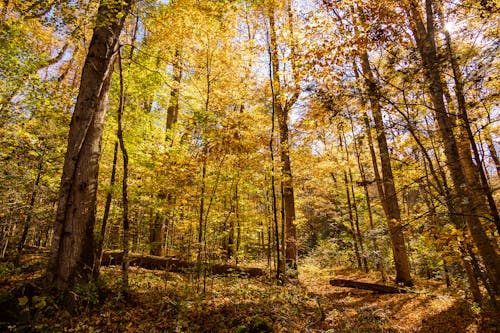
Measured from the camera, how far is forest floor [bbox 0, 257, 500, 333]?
476 centimetres

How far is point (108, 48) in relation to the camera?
6.42m

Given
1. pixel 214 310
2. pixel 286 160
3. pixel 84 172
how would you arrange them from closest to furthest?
pixel 84 172, pixel 214 310, pixel 286 160

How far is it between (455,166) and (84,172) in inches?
323

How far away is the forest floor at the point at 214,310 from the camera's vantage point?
4.76 metres

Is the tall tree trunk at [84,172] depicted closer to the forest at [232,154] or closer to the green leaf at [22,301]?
the forest at [232,154]

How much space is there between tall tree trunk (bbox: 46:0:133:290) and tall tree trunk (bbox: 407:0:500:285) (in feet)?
21.1

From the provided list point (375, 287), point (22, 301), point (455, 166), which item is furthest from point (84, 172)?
point (375, 287)

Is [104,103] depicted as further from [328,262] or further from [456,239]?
[328,262]

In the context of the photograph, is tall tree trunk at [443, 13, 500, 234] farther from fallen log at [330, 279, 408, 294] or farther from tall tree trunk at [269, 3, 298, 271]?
tall tree trunk at [269, 3, 298, 271]

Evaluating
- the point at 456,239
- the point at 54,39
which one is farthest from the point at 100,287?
the point at 54,39

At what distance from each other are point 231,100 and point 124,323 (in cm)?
932

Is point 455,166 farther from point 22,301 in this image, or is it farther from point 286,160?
→ point 22,301

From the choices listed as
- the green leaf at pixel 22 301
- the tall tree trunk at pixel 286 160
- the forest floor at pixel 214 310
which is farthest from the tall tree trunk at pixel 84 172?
the tall tree trunk at pixel 286 160

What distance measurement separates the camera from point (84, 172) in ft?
19.2
